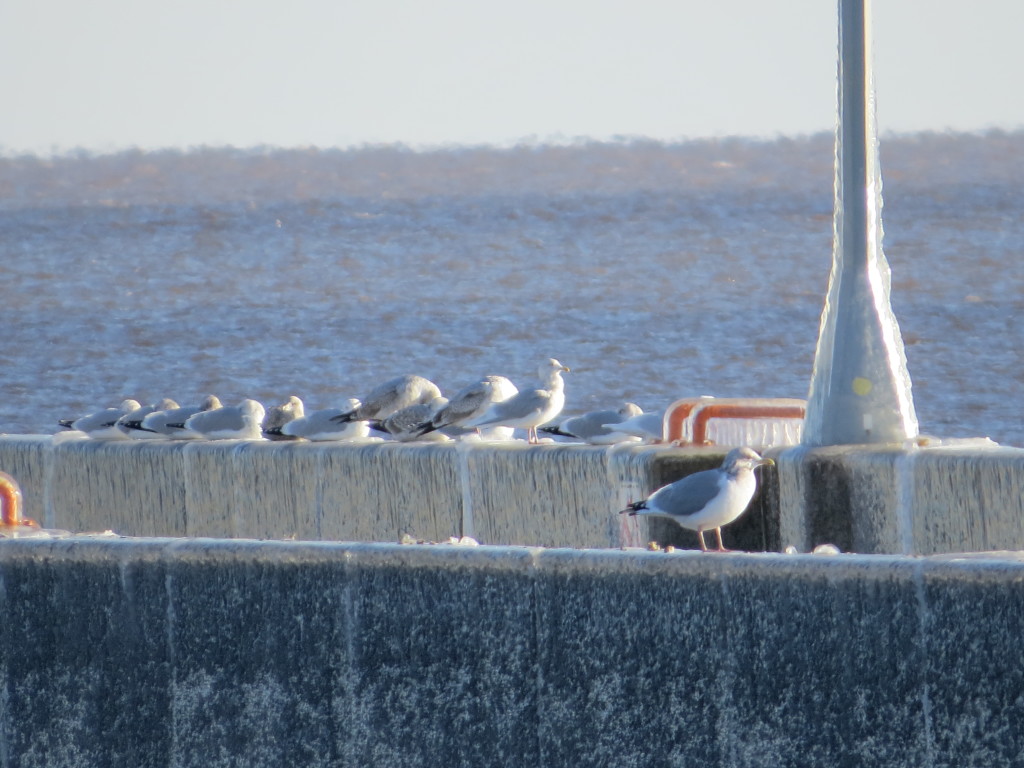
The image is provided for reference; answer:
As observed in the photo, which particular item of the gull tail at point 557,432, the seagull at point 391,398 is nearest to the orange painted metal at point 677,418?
the gull tail at point 557,432

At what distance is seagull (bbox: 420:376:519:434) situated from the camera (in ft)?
28.5

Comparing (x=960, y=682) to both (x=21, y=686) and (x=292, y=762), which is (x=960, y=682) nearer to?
(x=292, y=762)

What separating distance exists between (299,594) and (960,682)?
1.74m

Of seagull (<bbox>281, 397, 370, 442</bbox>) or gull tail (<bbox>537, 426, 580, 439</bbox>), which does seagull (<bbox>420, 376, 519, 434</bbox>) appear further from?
seagull (<bbox>281, 397, 370, 442</bbox>)

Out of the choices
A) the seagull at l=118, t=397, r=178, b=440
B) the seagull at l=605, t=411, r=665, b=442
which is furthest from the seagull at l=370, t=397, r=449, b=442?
the seagull at l=118, t=397, r=178, b=440

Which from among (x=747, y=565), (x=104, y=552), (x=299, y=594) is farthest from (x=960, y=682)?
(x=104, y=552)

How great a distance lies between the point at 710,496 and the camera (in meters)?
6.34

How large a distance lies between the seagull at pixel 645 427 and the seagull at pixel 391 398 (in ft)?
3.32

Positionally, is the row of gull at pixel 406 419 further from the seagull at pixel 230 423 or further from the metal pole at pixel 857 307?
the metal pole at pixel 857 307

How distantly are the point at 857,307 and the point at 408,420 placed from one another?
98.7 inches

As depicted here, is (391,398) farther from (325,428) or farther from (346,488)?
(346,488)

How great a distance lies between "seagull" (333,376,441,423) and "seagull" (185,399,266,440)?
1.66 ft

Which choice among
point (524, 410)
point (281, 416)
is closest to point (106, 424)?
point (281, 416)

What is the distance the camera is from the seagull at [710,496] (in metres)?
6.34
